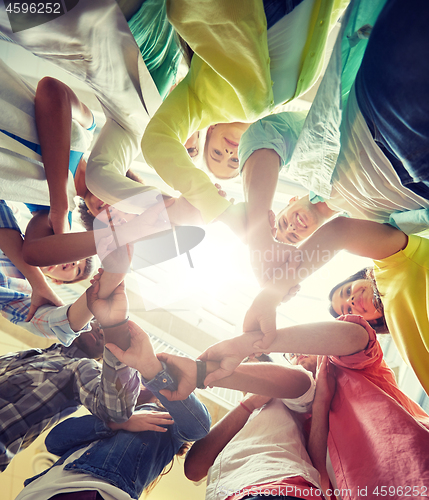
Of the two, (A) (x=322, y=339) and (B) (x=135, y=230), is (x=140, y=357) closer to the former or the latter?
(B) (x=135, y=230)

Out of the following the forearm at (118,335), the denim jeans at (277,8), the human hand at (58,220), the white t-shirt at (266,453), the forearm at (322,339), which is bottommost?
the white t-shirt at (266,453)

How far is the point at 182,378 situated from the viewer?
684 millimetres

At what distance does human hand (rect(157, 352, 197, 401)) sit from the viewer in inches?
26.8

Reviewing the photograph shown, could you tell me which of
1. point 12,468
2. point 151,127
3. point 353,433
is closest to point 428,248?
point 353,433

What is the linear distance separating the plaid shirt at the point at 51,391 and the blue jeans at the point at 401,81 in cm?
74

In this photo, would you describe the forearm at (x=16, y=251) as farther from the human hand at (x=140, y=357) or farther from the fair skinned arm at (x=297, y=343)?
the fair skinned arm at (x=297, y=343)

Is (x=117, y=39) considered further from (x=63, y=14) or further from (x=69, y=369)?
(x=69, y=369)

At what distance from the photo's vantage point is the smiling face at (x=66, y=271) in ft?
3.38

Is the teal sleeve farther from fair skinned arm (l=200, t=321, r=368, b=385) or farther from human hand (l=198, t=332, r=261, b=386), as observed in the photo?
human hand (l=198, t=332, r=261, b=386)

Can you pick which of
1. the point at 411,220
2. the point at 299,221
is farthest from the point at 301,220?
the point at 411,220

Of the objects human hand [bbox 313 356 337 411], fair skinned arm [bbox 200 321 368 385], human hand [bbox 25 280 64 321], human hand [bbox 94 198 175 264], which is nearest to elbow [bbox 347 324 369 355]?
fair skinned arm [bbox 200 321 368 385]

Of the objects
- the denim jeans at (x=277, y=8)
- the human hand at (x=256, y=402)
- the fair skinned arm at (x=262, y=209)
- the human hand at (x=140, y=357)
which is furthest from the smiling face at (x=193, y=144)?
the human hand at (x=256, y=402)

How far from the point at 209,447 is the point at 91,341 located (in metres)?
0.59

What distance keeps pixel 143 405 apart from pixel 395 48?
44.9 inches
